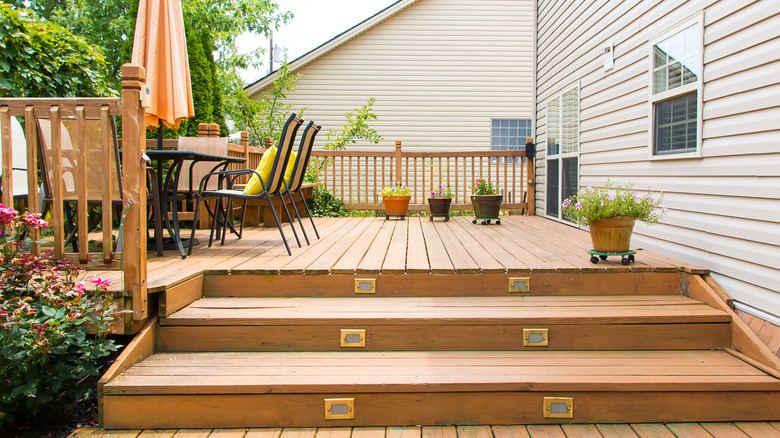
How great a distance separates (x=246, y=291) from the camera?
2.82 m

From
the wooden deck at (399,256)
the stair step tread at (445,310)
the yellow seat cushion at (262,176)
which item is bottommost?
the stair step tread at (445,310)

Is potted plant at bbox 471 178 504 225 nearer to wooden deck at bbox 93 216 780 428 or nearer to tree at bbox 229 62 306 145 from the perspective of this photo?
wooden deck at bbox 93 216 780 428

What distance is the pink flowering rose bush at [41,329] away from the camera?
2.00 meters

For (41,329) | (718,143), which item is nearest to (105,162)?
(41,329)

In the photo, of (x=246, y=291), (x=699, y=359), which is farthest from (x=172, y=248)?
(x=699, y=359)

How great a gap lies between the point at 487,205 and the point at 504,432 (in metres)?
4.02

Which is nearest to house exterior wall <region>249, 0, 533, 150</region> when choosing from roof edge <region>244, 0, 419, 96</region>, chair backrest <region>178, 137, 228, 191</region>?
roof edge <region>244, 0, 419, 96</region>

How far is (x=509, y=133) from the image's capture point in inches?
416

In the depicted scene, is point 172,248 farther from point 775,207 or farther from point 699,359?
point 775,207

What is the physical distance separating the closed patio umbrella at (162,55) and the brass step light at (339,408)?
8.88 ft

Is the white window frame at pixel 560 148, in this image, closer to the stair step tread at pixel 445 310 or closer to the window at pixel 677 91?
the window at pixel 677 91

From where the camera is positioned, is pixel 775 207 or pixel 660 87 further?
pixel 660 87

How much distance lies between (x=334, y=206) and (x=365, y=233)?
8.57ft

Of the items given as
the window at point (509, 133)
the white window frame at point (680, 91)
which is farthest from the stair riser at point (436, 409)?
the window at point (509, 133)
